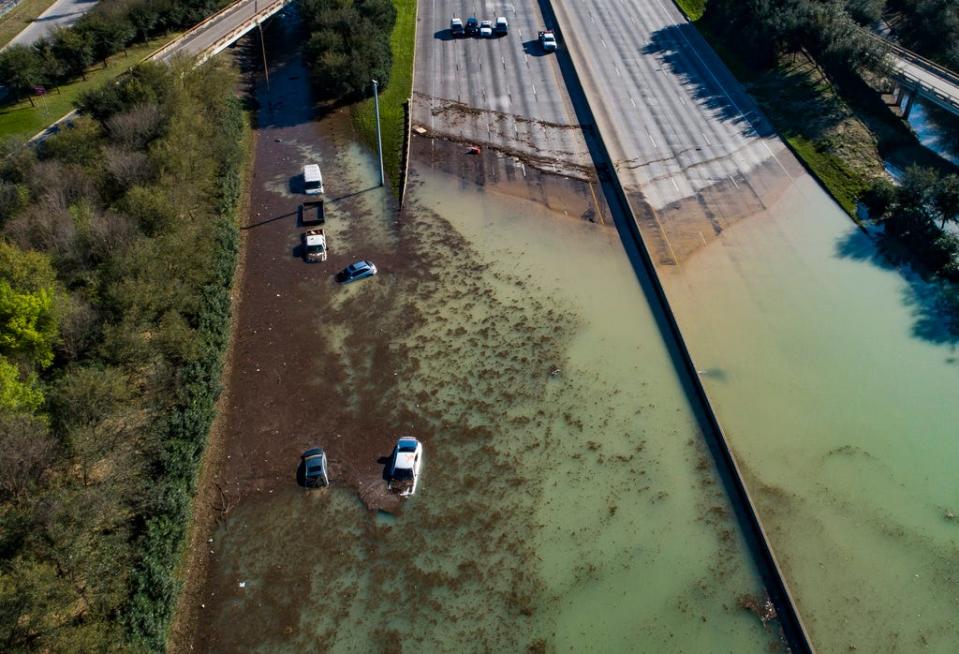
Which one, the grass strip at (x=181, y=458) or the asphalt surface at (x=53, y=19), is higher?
the asphalt surface at (x=53, y=19)

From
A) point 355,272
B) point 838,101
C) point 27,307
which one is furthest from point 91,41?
point 838,101

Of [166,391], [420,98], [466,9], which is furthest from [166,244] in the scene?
[466,9]

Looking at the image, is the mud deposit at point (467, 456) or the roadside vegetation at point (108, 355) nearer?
the roadside vegetation at point (108, 355)

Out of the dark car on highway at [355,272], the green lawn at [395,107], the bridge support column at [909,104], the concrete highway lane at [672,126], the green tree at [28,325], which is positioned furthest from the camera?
the bridge support column at [909,104]

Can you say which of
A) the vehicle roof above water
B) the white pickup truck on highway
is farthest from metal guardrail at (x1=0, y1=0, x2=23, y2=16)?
the white pickup truck on highway

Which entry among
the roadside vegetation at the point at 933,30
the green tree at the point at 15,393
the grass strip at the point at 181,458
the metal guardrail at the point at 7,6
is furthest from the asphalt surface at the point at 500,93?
the metal guardrail at the point at 7,6

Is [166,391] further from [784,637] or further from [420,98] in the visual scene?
[420,98]

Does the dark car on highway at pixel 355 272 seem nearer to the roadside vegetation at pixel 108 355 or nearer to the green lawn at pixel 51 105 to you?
the roadside vegetation at pixel 108 355
